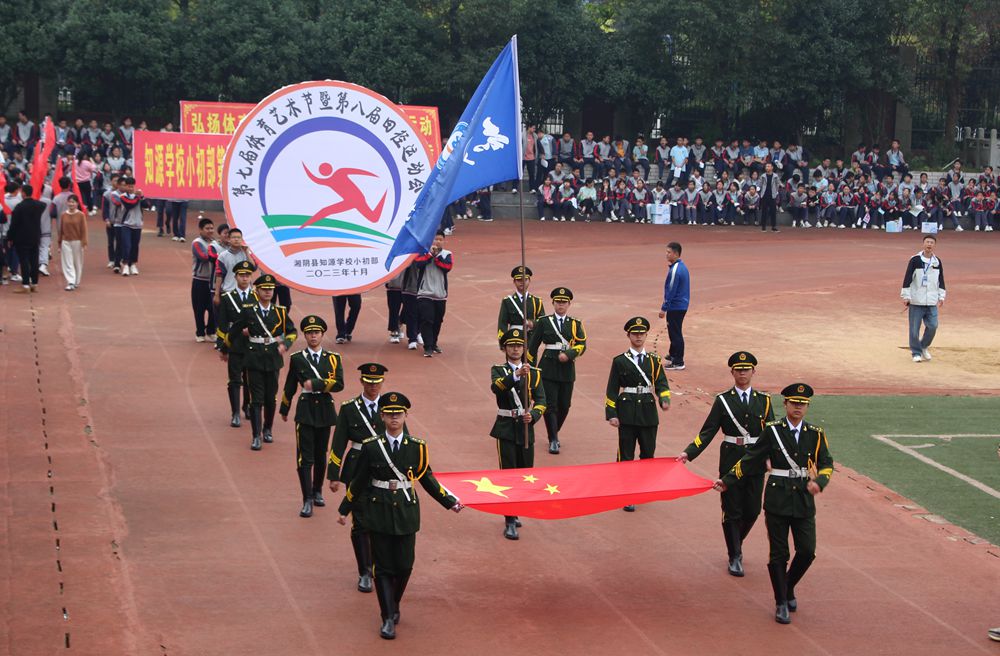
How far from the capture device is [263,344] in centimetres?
1359

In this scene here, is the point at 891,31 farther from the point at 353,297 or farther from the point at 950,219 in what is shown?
the point at 353,297

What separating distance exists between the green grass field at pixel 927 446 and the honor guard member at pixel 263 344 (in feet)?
20.4

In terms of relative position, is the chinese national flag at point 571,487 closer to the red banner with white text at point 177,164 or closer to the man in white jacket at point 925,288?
the man in white jacket at point 925,288

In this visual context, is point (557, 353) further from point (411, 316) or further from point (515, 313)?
point (411, 316)

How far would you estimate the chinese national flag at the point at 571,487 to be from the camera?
9.84m

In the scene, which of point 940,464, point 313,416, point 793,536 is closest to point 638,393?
point 793,536

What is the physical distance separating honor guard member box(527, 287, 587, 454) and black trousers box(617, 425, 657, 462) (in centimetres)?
178

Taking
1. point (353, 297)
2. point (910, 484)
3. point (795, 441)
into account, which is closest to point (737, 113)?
Answer: point (353, 297)

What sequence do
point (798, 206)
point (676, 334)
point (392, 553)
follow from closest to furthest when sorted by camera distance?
point (392, 553) → point (676, 334) → point (798, 206)

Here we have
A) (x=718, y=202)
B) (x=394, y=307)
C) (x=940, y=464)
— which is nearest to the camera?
(x=940, y=464)

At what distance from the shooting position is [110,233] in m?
25.0

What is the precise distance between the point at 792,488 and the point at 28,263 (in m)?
16.4

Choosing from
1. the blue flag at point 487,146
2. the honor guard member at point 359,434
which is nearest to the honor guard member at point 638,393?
the blue flag at point 487,146

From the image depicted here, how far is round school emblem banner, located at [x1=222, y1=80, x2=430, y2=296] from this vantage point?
52.6ft
